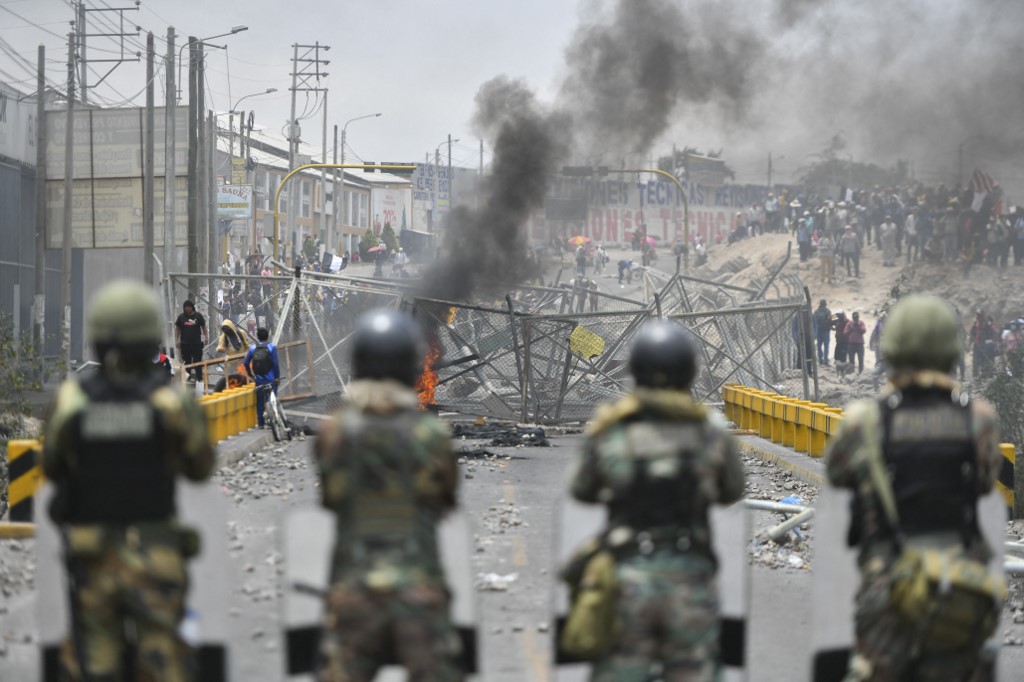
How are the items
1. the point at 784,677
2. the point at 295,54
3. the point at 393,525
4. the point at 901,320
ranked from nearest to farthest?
the point at 393,525 < the point at 901,320 < the point at 784,677 < the point at 295,54

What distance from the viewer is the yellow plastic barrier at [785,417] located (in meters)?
14.9

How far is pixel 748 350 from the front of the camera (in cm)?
2203

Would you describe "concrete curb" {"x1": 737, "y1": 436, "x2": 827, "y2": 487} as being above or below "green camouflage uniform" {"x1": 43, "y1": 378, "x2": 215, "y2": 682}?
below

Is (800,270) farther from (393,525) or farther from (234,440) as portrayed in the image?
(393,525)

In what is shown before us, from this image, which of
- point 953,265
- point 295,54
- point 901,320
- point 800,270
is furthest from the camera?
point 295,54

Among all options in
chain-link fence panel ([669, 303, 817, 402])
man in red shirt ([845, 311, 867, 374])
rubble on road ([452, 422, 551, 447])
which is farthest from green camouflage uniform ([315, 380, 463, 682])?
man in red shirt ([845, 311, 867, 374])

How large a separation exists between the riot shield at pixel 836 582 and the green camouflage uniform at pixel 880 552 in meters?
0.21

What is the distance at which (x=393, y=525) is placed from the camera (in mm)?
4086

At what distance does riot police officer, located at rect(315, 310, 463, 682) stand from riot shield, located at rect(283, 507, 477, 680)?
24 cm

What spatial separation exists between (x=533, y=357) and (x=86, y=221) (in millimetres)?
23695

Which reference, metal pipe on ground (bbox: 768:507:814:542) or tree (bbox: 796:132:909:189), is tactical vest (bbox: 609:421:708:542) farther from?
tree (bbox: 796:132:909:189)

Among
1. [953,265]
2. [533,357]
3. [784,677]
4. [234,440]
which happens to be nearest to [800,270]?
[953,265]

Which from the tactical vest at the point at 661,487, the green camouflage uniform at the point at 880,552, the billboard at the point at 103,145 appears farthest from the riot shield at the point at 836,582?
the billboard at the point at 103,145

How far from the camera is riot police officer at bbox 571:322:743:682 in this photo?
4.10 meters
